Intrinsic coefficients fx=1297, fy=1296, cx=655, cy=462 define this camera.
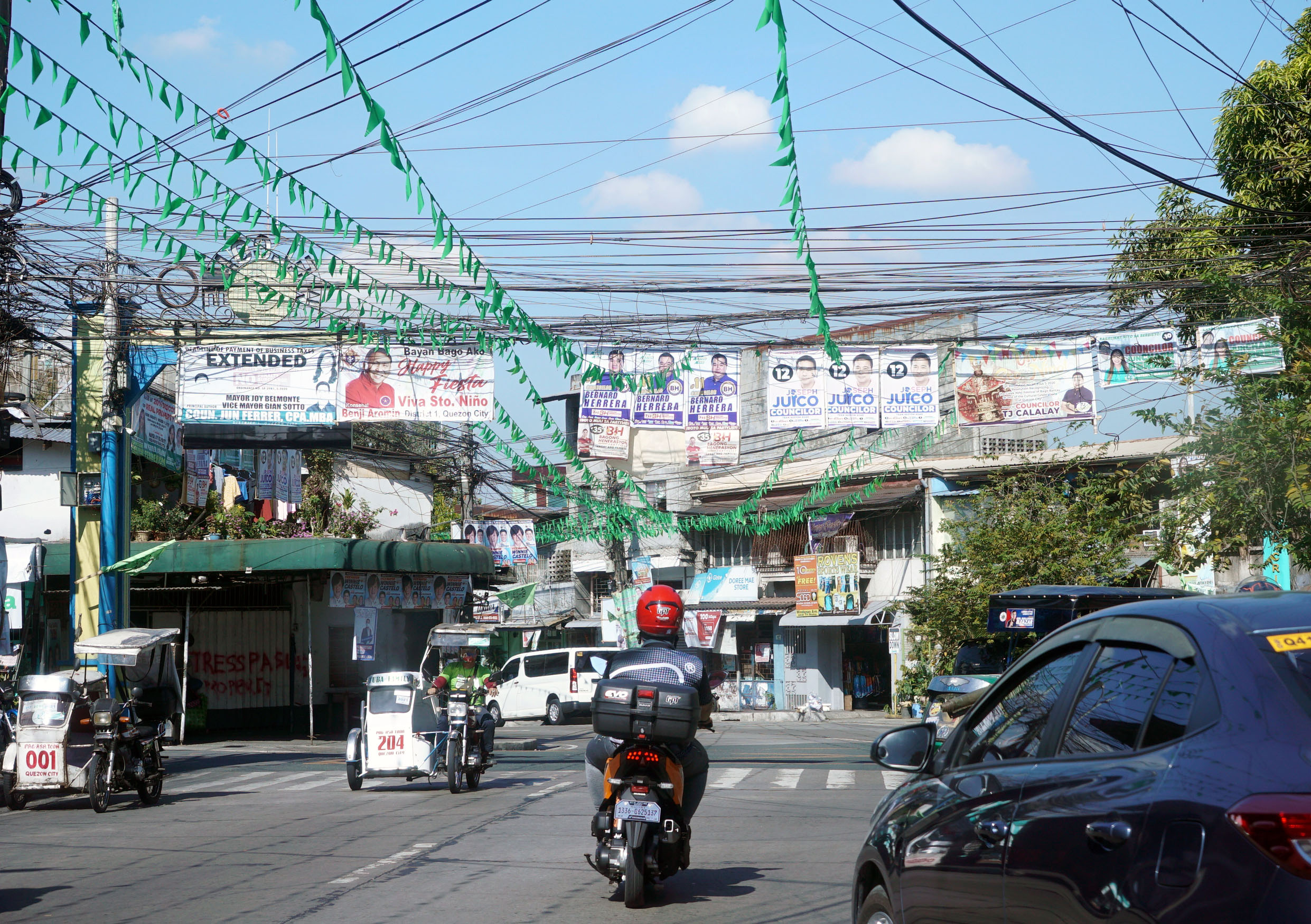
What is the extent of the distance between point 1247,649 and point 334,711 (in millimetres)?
29677

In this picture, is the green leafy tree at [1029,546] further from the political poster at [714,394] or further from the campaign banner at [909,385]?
the political poster at [714,394]

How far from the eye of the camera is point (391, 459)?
130 feet

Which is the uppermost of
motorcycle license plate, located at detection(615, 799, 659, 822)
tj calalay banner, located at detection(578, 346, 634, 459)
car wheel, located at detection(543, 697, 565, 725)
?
tj calalay banner, located at detection(578, 346, 634, 459)

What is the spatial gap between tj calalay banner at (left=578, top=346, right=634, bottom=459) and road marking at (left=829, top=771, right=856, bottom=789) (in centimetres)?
563

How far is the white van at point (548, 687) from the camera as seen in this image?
36188mm

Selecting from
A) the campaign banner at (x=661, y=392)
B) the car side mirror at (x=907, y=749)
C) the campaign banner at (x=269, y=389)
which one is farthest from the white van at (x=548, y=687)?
the car side mirror at (x=907, y=749)

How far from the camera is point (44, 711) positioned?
46.3ft

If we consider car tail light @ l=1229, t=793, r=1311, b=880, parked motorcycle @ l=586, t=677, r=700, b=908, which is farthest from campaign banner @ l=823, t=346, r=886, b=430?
car tail light @ l=1229, t=793, r=1311, b=880

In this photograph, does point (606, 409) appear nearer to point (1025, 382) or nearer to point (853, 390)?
point (853, 390)

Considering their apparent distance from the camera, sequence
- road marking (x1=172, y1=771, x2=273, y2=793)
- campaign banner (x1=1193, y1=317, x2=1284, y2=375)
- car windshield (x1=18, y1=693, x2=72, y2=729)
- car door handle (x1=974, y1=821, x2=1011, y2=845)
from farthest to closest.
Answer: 1. campaign banner (x1=1193, y1=317, x2=1284, y2=375)
2. road marking (x1=172, y1=771, x2=273, y2=793)
3. car windshield (x1=18, y1=693, x2=72, y2=729)
4. car door handle (x1=974, y1=821, x2=1011, y2=845)

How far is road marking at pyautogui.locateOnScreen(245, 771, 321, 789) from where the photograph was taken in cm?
1678

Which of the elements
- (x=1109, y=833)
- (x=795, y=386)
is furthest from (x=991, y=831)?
(x=795, y=386)

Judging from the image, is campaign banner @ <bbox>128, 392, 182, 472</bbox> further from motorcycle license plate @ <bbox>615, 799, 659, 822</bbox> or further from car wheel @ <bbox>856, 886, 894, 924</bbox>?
car wheel @ <bbox>856, 886, 894, 924</bbox>

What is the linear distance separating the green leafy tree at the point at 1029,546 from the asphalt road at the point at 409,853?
32.6 ft
